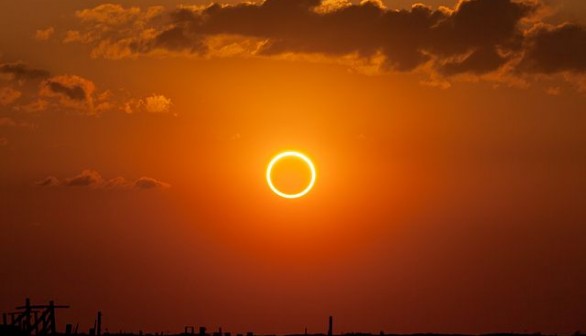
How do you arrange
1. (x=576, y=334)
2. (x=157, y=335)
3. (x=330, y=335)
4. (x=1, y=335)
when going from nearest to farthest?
1. (x=1, y=335)
2. (x=330, y=335)
3. (x=576, y=334)
4. (x=157, y=335)

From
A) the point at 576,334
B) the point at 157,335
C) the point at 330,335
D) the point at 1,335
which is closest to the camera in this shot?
the point at 1,335

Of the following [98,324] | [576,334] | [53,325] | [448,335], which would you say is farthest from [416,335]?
[53,325]

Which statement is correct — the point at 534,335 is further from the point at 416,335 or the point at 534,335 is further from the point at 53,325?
the point at 53,325

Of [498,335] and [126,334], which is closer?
[498,335]

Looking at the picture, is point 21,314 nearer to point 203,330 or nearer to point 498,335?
point 203,330

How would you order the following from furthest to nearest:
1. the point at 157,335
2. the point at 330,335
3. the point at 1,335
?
the point at 157,335, the point at 330,335, the point at 1,335

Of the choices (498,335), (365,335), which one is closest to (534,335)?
(498,335)

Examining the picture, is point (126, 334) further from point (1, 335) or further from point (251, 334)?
point (1, 335)

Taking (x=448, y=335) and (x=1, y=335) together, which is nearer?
(x=1, y=335)
